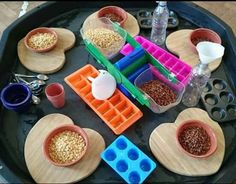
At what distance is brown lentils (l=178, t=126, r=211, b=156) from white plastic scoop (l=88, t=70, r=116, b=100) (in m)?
0.25

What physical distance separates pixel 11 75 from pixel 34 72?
8cm

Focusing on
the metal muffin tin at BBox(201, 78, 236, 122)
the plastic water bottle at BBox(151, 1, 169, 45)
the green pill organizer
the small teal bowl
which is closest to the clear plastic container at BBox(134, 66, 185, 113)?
the green pill organizer

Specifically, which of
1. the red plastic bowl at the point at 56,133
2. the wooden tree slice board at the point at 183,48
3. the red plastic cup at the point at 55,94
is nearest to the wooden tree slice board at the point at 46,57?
the red plastic cup at the point at 55,94

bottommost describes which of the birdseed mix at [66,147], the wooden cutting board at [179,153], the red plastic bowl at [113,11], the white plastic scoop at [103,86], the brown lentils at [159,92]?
the wooden cutting board at [179,153]

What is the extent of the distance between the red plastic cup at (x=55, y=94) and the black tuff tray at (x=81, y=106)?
0.03 meters

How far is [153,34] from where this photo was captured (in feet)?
3.66

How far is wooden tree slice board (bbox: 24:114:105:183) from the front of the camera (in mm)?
806

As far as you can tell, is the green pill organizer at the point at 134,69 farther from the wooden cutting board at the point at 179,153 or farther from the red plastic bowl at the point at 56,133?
the red plastic bowl at the point at 56,133

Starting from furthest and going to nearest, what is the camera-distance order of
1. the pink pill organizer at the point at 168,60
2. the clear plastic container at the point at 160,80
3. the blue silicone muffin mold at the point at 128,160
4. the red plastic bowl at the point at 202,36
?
the red plastic bowl at the point at 202,36 < the pink pill organizer at the point at 168,60 < the clear plastic container at the point at 160,80 < the blue silicone muffin mold at the point at 128,160

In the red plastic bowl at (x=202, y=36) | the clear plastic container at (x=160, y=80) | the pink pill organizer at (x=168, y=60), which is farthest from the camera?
the red plastic bowl at (x=202, y=36)

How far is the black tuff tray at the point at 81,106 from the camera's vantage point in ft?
2.72

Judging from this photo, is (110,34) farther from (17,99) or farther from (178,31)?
(17,99)

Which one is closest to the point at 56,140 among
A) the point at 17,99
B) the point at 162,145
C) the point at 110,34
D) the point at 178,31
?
the point at 17,99

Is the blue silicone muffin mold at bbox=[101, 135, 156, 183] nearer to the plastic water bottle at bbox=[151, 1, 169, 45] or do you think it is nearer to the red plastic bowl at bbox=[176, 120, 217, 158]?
the red plastic bowl at bbox=[176, 120, 217, 158]
